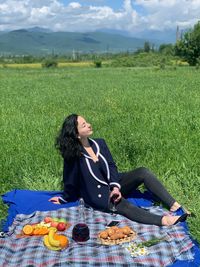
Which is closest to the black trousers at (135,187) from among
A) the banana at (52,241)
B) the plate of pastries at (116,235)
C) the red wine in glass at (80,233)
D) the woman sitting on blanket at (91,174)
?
the woman sitting on blanket at (91,174)

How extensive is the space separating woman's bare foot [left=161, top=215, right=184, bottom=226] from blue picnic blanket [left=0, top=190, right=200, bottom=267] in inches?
2.0

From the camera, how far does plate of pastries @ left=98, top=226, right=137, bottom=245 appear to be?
3.62 meters

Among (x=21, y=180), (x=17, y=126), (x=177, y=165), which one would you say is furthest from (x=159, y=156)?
(x=17, y=126)

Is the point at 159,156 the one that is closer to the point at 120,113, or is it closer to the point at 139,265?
the point at 139,265

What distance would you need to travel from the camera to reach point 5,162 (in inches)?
228

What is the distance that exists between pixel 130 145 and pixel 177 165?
95 centimetres

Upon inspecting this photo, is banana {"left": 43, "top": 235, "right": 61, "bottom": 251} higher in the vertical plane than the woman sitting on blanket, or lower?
lower

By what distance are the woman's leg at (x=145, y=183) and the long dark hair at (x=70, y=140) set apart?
0.71 m

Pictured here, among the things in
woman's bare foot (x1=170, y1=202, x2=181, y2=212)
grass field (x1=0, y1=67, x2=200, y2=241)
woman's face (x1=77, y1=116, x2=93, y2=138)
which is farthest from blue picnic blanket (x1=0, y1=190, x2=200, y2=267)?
woman's face (x1=77, y1=116, x2=93, y2=138)

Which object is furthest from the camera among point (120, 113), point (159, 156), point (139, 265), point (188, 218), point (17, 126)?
point (120, 113)

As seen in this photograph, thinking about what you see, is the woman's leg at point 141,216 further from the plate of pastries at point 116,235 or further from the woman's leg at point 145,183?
the woman's leg at point 145,183

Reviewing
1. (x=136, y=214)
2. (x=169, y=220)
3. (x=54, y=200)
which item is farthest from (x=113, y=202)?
(x=54, y=200)

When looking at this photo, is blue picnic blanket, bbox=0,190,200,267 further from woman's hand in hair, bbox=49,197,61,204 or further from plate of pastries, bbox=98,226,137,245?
woman's hand in hair, bbox=49,197,61,204

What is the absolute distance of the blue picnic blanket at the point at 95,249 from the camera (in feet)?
10.8
